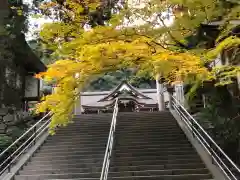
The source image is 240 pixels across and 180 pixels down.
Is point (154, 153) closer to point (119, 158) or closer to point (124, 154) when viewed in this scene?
point (124, 154)

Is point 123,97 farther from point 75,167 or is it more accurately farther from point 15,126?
point 75,167

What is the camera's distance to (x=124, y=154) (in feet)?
33.6

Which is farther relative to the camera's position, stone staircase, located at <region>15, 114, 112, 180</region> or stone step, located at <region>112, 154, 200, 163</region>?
stone step, located at <region>112, 154, 200, 163</region>

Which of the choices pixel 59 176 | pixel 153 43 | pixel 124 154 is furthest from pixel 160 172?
pixel 153 43

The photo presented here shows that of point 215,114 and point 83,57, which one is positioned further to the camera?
point 215,114

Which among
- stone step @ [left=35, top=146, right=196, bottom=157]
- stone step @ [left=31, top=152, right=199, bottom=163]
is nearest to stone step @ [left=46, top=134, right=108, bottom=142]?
stone step @ [left=35, top=146, right=196, bottom=157]

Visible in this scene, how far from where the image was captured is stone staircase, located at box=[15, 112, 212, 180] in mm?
8875

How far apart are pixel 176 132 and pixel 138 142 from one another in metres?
1.82

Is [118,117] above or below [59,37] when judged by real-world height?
below

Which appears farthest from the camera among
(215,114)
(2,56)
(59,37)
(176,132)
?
(2,56)

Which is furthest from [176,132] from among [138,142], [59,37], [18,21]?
[18,21]

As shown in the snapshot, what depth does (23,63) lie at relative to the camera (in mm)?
16688

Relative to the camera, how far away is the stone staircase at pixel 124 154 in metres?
8.88

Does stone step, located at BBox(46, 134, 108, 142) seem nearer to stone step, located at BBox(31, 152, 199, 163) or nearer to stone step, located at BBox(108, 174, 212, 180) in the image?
stone step, located at BBox(31, 152, 199, 163)
